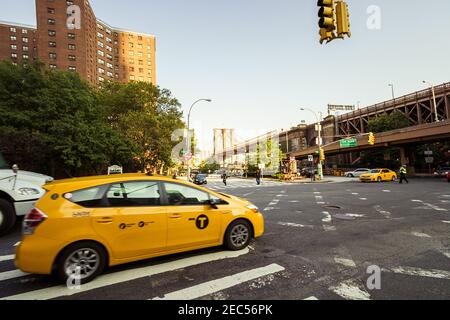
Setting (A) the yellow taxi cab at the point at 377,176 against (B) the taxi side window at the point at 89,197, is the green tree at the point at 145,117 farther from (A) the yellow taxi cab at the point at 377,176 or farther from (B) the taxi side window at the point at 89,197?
(B) the taxi side window at the point at 89,197

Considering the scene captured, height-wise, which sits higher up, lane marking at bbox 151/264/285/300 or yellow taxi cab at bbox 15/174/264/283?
yellow taxi cab at bbox 15/174/264/283

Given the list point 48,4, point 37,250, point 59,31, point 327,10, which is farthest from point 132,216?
point 48,4

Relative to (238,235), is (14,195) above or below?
above

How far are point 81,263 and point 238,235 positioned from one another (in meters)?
2.78

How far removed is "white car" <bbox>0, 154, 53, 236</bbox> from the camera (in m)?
6.40

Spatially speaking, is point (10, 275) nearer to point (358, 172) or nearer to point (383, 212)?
point (383, 212)

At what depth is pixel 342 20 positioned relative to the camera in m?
7.61

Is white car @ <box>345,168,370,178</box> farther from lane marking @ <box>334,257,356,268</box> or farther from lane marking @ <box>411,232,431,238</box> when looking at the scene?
lane marking @ <box>334,257,356,268</box>

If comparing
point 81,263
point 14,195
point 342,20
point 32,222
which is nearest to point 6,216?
point 14,195

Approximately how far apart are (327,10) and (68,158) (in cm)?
1864

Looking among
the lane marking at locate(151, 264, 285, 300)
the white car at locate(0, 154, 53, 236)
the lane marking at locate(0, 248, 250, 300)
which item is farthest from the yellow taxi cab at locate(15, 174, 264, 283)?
the white car at locate(0, 154, 53, 236)

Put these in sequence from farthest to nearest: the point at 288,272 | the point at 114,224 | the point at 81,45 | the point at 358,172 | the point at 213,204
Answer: the point at 81,45
the point at 358,172
the point at 213,204
the point at 288,272
the point at 114,224

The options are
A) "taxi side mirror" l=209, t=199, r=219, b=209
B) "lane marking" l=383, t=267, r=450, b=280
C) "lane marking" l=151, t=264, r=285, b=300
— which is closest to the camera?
"lane marking" l=151, t=264, r=285, b=300

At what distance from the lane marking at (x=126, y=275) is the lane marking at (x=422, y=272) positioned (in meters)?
2.53
